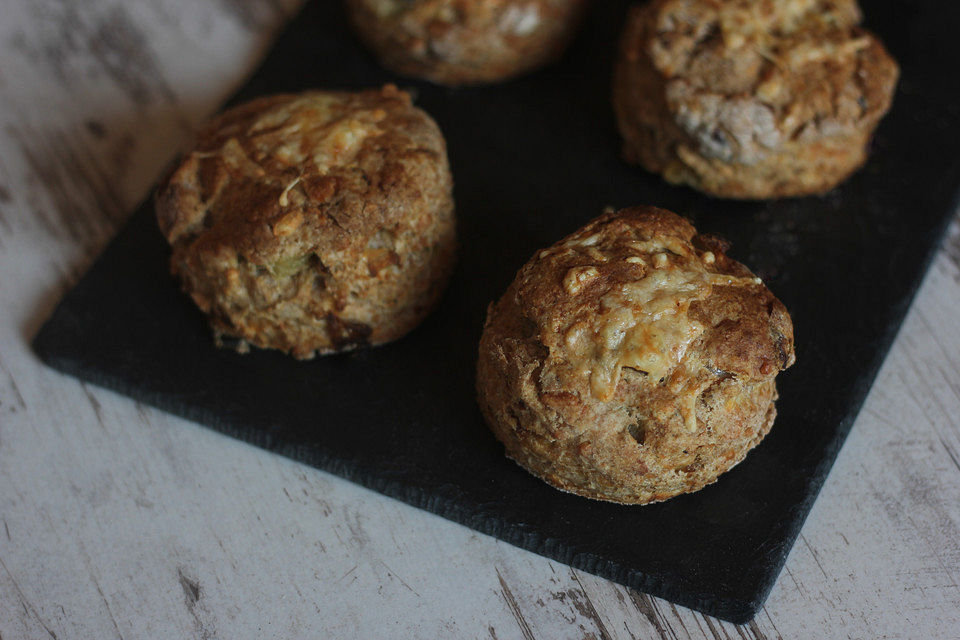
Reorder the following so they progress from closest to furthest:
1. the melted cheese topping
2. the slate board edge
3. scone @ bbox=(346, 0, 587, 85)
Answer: the melted cheese topping
the slate board edge
scone @ bbox=(346, 0, 587, 85)

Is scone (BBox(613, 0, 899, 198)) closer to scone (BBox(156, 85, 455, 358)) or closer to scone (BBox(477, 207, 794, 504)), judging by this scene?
scone (BBox(477, 207, 794, 504))

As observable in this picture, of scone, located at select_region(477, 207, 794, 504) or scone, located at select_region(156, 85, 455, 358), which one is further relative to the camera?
scone, located at select_region(156, 85, 455, 358)

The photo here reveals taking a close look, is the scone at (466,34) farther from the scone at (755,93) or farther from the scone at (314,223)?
the scone at (314,223)

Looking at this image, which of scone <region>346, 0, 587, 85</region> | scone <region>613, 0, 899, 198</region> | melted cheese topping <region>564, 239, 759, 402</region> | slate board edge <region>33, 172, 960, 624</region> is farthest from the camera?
scone <region>346, 0, 587, 85</region>

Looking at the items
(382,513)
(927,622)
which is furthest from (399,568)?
(927,622)

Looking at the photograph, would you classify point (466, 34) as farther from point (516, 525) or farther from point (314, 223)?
point (516, 525)

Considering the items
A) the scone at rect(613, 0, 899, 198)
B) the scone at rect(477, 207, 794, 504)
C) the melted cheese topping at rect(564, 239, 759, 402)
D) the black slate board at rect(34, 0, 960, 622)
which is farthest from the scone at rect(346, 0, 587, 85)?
the melted cheese topping at rect(564, 239, 759, 402)

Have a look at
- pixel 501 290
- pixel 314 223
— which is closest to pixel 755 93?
pixel 501 290
